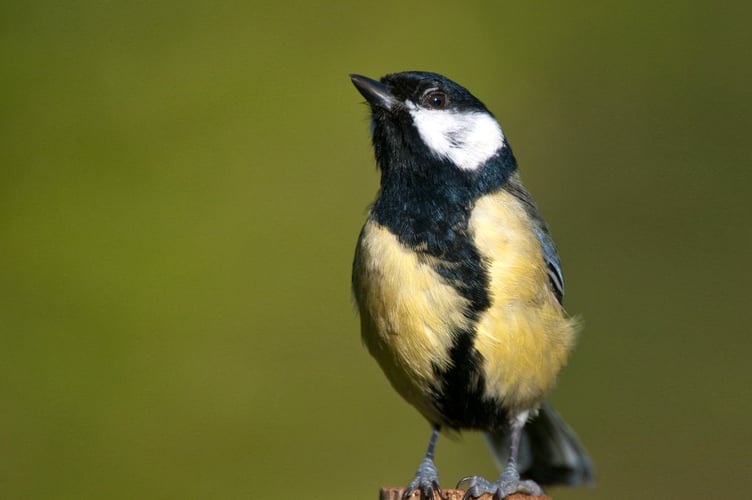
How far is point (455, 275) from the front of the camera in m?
2.53

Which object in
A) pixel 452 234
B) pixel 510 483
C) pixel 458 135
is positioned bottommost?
pixel 510 483

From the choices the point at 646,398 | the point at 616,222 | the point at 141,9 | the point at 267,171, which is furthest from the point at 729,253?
the point at 141,9

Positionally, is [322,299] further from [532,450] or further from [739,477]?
[739,477]

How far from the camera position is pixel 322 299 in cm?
417

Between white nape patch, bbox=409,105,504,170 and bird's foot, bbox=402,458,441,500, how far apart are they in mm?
872

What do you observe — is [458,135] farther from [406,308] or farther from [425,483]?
[425,483]

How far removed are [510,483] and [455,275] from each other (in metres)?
0.60

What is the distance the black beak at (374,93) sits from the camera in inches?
110

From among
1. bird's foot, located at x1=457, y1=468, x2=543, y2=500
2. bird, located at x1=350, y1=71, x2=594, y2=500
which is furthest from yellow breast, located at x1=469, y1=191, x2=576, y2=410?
bird's foot, located at x1=457, y1=468, x2=543, y2=500

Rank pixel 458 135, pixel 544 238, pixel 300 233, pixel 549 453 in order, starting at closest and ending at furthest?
pixel 458 135 → pixel 544 238 → pixel 549 453 → pixel 300 233

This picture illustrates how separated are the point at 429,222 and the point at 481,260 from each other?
178 millimetres

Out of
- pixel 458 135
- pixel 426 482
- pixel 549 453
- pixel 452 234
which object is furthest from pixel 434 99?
pixel 549 453

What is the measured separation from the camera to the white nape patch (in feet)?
8.89

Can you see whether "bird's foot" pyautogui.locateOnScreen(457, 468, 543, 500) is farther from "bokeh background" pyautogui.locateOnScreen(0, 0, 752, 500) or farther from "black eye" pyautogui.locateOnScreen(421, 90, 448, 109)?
"bokeh background" pyautogui.locateOnScreen(0, 0, 752, 500)
